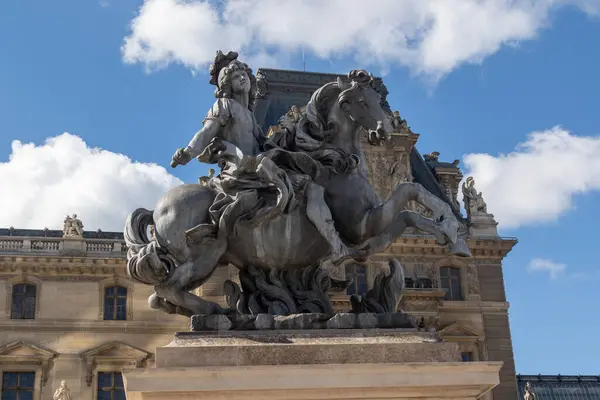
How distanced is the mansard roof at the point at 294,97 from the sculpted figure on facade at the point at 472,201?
0.68 metres

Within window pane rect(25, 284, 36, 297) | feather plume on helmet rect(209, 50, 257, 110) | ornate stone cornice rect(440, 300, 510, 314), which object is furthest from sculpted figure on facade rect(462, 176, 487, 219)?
feather plume on helmet rect(209, 50, 257, 110)

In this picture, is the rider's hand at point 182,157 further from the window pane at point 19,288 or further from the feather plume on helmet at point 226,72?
the window pane at point 19,288

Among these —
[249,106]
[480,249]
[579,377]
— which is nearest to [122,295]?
[480,249]

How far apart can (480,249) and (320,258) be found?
108 feet

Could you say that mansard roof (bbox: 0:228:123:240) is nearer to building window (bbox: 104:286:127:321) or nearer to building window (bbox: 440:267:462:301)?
building window (bbox: 104:286:127:321)

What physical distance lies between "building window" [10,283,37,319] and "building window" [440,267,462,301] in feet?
57.8

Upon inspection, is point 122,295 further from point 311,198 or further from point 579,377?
point 311,198

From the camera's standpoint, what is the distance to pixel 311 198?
6.88 meters

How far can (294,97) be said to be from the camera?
41.9 meters

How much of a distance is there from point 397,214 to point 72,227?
1285 inches

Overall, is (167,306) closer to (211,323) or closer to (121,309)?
(211,323)

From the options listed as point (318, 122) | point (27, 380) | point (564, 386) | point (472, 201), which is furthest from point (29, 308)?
point (318, 122)

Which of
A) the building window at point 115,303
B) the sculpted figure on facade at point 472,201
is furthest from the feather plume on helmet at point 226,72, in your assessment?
the sculpted figure on facade at point 472,201

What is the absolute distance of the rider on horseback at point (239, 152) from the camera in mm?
6812
